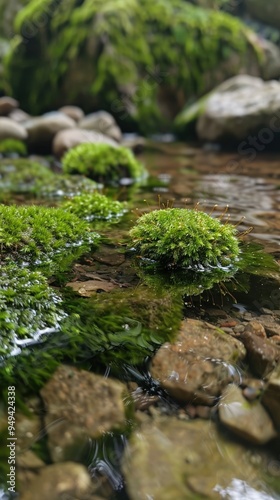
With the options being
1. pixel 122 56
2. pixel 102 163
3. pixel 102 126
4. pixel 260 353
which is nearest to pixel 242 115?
pixel 102 126

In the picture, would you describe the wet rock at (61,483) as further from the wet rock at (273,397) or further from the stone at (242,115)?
the stone at (242,115)

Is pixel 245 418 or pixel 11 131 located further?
pixel 11 131

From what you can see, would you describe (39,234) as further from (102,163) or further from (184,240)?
(102,163)

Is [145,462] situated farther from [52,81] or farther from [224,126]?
[52,81]

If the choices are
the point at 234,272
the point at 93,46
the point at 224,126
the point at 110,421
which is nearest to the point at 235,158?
the point at 224,126

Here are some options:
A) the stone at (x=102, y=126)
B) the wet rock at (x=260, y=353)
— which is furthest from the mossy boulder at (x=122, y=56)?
the wet rock at (x=260, y=353)

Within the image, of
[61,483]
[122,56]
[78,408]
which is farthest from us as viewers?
[122,56]

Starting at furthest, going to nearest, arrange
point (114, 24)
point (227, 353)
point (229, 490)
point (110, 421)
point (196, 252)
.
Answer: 1. point (114, 24)
2. point (196, 252)
3. point (227, 353)
4. point (110, 421)
5. point (229, 490)

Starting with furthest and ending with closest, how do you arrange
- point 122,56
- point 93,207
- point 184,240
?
point 122,56, point 93,207, point 184,240
